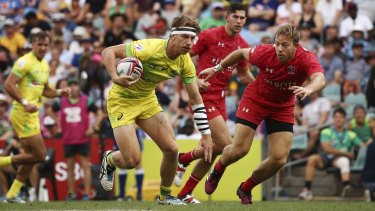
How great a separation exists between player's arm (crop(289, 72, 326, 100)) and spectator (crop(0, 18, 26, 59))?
12136 mm

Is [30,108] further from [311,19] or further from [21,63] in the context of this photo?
[311,19]

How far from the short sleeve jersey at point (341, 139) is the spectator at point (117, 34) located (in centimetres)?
602

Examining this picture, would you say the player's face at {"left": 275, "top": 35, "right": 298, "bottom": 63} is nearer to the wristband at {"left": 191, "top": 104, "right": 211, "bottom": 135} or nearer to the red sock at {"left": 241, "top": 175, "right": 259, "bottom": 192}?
the wristband at {"left": 191, "top": 104, "right": 211, "bottom": 135}

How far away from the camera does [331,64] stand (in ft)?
50.3

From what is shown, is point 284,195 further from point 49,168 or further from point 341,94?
point 49,168

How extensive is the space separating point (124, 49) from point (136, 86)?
1.72 feet

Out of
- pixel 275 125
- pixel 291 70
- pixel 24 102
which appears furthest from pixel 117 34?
pixel 291 70

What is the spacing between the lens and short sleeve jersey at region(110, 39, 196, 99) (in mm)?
8531

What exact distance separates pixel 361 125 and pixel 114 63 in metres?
6.89

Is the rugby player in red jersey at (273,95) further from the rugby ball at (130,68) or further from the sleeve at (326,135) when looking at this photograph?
the sleeve at (326,135)

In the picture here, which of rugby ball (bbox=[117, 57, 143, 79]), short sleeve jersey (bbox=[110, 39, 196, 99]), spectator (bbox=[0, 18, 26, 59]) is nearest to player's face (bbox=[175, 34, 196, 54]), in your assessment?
short sleeve jersey (bbox=[110, 39, 196, 99])

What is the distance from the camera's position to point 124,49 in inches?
336

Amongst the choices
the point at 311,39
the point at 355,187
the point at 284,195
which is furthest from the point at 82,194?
the point at 311,39

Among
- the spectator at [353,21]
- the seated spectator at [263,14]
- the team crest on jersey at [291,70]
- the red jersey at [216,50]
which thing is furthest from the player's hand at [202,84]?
the seated spectator at [263,14]
